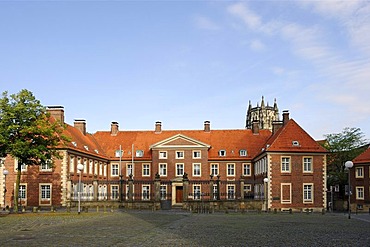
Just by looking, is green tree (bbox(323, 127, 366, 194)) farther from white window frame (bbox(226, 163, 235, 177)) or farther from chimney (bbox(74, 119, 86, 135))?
chimney (bbox(74, 119, 86, 135))

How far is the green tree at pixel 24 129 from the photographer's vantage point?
101ft

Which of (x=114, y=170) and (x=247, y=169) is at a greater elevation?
(x=247, y=169)

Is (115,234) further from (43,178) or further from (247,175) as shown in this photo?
(247,175)

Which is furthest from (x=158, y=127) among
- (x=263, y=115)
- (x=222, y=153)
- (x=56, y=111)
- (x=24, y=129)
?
(x=263, y=115)

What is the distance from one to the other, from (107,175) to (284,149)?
22.3 meters

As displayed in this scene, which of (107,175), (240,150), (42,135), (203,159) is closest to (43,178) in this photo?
(42,135)

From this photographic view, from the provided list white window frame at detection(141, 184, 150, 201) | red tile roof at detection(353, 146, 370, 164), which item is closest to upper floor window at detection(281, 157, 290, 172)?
red tile roof at detection(353, 146, 370, 164)

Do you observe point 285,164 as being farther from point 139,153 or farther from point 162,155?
point 139,153

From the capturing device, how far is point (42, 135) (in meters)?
32.3

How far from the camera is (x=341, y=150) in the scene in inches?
2473

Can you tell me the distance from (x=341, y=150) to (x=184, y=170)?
21542 millimetres

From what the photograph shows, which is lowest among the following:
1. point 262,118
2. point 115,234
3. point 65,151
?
point 115,234

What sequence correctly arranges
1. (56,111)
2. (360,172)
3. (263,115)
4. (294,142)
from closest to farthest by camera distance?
(294,142) < (56,111) < (360,172) < (263,115)

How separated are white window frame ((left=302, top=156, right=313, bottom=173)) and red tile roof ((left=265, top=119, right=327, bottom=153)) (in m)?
0.74
